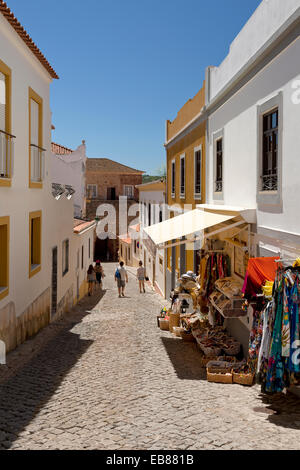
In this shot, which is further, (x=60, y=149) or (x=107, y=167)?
(x=107, y=167)

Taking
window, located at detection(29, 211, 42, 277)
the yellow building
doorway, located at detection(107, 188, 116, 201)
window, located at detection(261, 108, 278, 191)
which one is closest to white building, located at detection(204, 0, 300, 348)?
window, located at detection(261, 108, 278, 191)

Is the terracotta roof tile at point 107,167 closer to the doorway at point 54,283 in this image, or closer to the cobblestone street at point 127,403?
the doorway at point 54,283

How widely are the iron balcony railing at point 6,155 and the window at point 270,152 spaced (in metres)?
4.83

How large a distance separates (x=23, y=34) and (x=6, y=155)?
2.71 meters

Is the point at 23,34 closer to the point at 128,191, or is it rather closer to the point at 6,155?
the point at 6,155

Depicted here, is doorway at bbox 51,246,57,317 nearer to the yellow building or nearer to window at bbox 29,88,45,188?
window at bbox 29,88,45,188

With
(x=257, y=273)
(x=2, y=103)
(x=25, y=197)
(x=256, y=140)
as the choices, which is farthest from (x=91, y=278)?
(x=257, y=273)

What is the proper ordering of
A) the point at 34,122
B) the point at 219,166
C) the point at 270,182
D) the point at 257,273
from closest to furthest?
the point at 257,273, the point at 270,182, the point at 34,122, the point at 219,166

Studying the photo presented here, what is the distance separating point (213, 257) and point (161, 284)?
43.7 ft

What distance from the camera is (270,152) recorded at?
349 inches

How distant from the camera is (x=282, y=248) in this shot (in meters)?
7.64

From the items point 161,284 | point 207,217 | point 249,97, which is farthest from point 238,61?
point 161,284

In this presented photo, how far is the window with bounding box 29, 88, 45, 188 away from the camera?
1208 cm

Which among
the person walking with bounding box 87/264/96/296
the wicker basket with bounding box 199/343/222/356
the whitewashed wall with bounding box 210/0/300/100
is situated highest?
the whitewashed wall with bounding box 210/0/300/100
